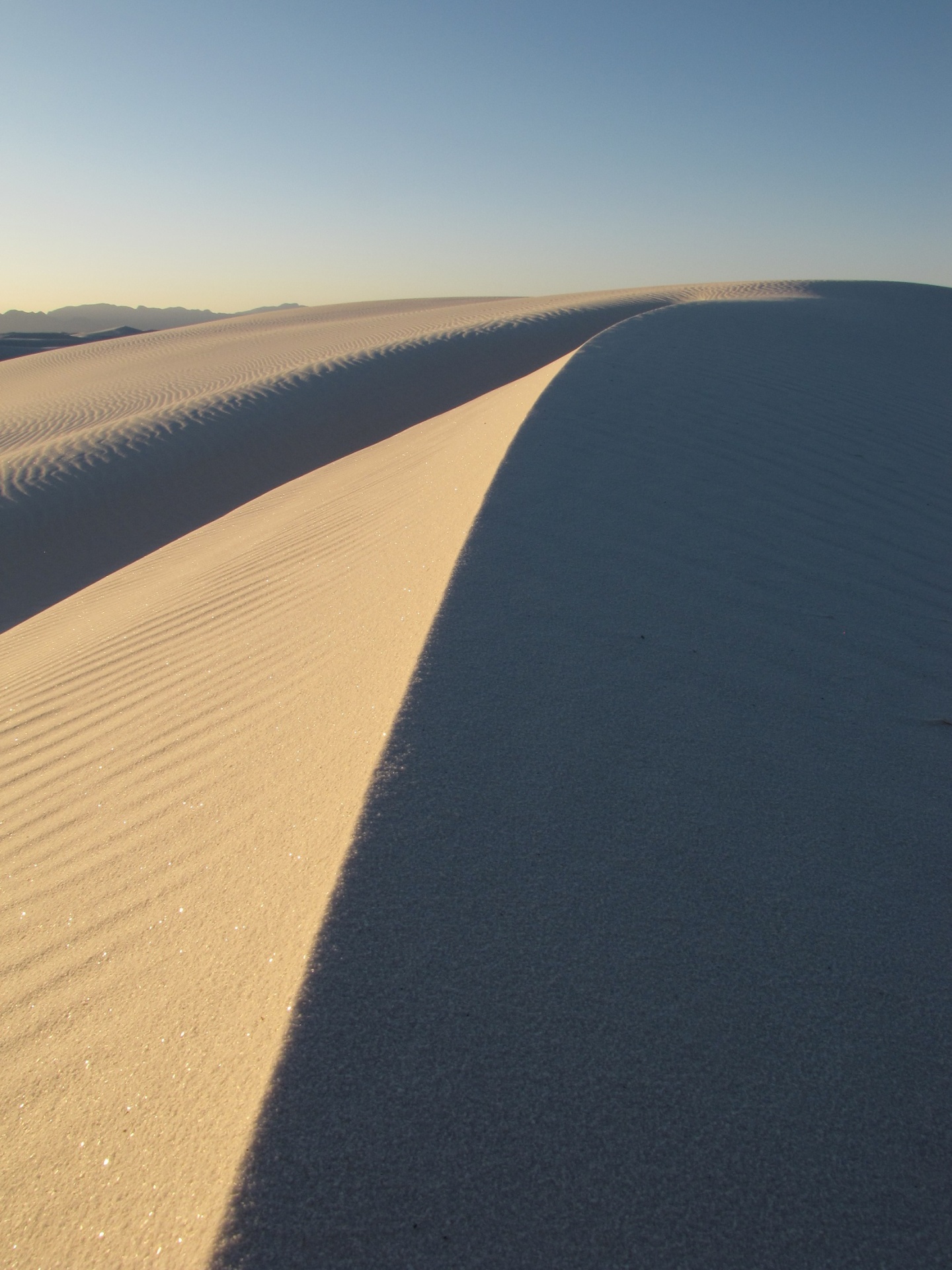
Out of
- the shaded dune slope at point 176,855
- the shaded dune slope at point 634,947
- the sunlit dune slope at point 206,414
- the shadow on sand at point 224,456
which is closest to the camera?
the shaded dune slope at point 634,947

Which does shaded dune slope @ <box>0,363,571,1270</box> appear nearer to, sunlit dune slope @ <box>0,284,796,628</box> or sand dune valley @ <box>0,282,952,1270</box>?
sand dune valley @ <box>0,282,952,1270</box>

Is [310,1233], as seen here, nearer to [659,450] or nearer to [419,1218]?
[419,1218]

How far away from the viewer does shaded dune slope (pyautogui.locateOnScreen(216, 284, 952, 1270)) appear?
139 centimetres

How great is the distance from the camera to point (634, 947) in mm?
1858

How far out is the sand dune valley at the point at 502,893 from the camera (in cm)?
142

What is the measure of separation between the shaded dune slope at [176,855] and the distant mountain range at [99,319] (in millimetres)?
35290

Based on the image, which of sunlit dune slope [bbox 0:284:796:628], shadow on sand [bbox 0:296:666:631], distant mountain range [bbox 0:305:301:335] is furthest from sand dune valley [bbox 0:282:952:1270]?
distant mountain range [bbox 0:305:301:335]

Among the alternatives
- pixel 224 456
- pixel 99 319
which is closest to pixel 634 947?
pixel 224 456

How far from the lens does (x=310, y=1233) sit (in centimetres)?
131

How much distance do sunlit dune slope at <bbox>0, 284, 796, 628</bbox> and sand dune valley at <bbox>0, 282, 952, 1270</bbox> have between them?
4.70 meters

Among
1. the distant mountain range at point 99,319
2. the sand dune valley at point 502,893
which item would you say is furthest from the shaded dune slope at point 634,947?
the distant mountain range at point 99,319

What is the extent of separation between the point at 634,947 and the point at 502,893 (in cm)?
32

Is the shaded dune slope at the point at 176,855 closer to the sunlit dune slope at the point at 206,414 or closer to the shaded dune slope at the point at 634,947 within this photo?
the shaded dune slope at the point at 634,947

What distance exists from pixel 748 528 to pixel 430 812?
3041 mm
